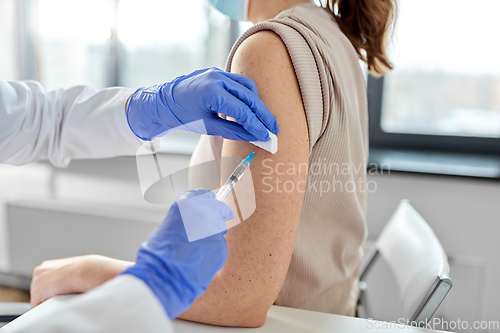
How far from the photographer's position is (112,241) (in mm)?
2068

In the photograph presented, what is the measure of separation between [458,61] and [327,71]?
1.50 metres

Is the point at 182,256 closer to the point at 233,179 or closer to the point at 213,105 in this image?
the point at 233,179

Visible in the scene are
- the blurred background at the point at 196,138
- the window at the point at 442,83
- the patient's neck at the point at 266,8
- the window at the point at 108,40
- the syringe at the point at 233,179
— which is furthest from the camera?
the window at the point at 108,40

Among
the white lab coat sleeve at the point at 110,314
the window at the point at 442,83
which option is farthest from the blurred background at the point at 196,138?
the white lab coat sleeve at the point at 110,314

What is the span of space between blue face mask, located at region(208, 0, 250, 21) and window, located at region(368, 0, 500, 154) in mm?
1109

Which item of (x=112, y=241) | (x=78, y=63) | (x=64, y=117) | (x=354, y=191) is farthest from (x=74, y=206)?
(x=354, y=191)

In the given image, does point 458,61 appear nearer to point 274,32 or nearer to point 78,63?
point 274,32

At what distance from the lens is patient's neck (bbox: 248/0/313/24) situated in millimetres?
918

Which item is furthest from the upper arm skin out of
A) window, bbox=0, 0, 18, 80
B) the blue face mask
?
window, bbox=0, 0, 18, 80

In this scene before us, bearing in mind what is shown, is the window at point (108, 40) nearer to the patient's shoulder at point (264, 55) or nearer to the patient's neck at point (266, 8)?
the patient's neck at point (266, 8)

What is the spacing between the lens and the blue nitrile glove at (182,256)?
1.54 feet

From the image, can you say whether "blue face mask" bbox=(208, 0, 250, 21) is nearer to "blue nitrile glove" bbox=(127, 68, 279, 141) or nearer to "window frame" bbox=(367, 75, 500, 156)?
"blue nitrile glove" bbox=(127, 68, 279, 141)

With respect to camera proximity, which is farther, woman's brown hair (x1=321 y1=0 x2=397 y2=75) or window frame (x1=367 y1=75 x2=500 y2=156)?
window frame (x1=367 y1=75 x2=500 y2=156)

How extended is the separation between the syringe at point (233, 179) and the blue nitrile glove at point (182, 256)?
0.07 m
